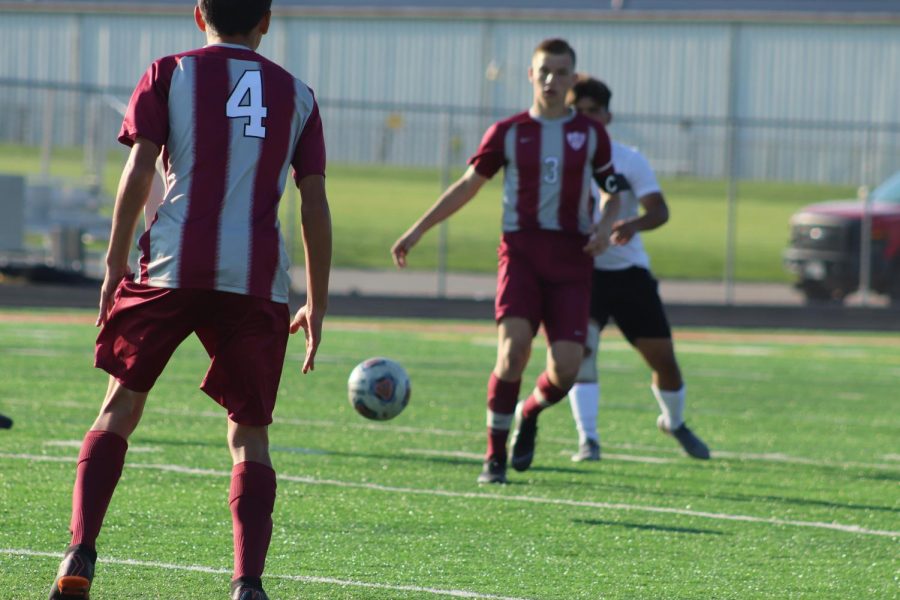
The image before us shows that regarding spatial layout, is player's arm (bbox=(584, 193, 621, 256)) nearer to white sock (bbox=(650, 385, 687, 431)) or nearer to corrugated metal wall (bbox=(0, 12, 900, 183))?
white sock (bbox=(650, 385, 687, 431))

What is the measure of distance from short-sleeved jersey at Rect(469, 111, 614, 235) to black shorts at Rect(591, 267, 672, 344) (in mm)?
997

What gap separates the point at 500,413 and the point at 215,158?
3.27 meters

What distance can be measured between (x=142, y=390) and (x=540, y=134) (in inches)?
130

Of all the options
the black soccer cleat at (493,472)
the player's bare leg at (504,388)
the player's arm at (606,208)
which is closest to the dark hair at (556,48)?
the player's arm at (606,208)

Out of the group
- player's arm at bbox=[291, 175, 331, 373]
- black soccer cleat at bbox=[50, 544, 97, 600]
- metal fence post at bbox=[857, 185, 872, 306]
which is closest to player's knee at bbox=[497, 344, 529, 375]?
player's arm at bbox=[291, 175, 331, 373]

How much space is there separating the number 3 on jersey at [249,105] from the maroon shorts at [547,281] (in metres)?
3.02

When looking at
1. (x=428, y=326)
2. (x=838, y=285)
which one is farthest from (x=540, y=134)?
(x=838, y=285)

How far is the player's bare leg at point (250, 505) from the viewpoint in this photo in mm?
4254

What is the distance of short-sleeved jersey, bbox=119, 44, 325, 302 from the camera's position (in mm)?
4281

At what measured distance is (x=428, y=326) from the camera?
1756cm

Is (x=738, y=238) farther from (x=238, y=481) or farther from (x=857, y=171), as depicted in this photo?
(x=238, y=481)

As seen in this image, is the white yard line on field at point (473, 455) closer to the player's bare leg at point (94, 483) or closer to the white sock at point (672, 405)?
the white sock at point (672, 405)

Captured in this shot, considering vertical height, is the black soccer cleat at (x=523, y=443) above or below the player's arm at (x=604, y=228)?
below

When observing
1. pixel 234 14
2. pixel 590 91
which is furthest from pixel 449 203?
pixel 234 14
